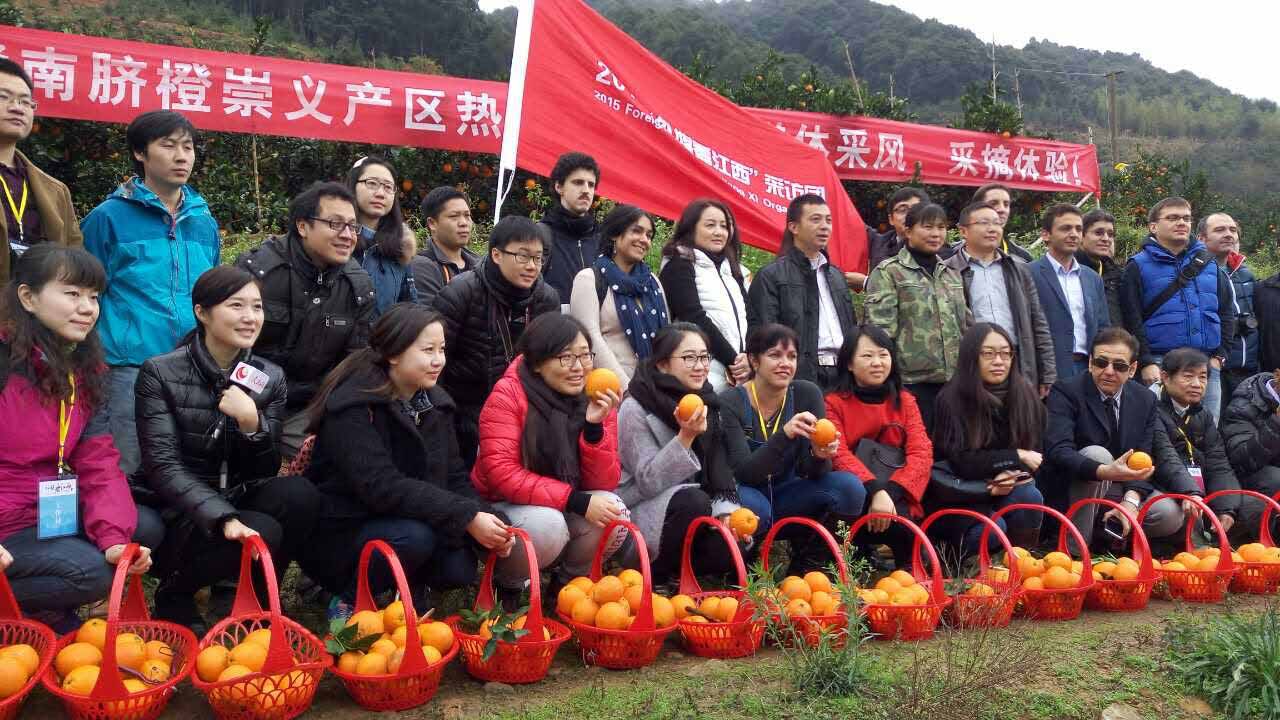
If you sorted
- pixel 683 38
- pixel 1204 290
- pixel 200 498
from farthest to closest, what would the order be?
pixel 683 38 < pixel 1204 290 < pixel 200 498

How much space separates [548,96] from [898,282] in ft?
7.78

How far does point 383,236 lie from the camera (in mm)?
4980

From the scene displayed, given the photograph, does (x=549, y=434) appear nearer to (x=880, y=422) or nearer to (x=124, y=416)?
(x=124, y=416)

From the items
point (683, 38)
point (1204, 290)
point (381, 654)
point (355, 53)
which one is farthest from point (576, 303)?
point (355, 53)

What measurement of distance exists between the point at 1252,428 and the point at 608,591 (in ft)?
14.9

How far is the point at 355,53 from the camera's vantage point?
27016 millimetres

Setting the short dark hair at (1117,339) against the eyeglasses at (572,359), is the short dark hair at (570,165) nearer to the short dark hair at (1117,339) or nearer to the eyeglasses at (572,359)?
the eyeglasses at (572,359)

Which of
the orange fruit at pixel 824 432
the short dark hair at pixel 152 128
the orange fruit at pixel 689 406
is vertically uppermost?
the short dark hair at pixel 152 128

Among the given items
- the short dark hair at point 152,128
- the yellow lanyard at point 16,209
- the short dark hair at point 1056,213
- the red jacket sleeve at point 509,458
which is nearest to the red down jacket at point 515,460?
the red jacket sleeve at point 509,458

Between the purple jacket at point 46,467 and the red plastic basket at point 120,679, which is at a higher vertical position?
the purple jacket at point 46,467

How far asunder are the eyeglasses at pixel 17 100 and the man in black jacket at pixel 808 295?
11.5 ft

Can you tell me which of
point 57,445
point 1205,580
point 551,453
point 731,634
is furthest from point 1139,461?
point 57,445

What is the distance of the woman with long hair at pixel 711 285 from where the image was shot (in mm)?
5203

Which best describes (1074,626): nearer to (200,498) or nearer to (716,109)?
(200,498)
